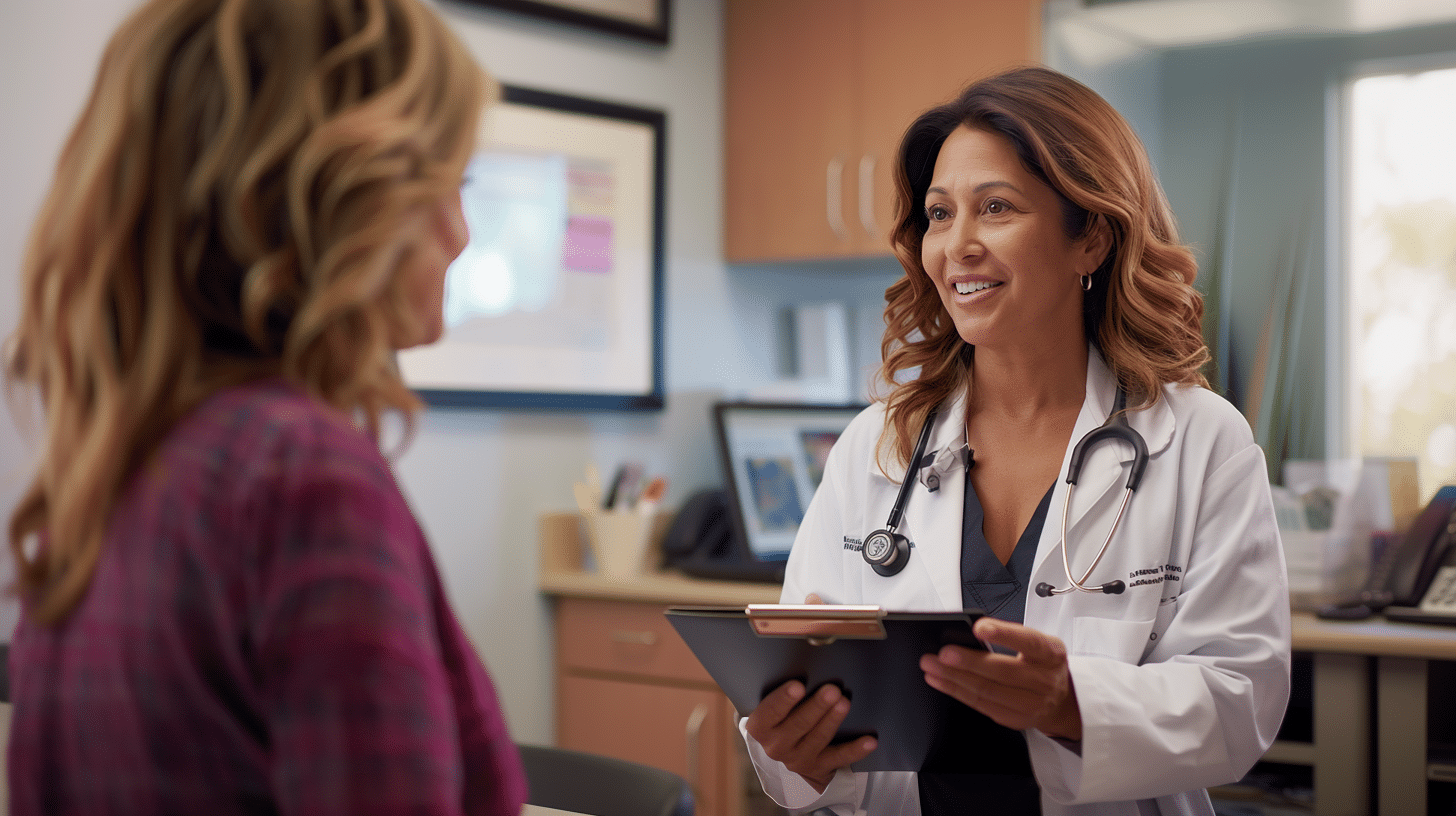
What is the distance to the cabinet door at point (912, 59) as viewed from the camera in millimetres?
2676

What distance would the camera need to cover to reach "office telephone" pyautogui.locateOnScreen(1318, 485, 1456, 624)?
2160 mm

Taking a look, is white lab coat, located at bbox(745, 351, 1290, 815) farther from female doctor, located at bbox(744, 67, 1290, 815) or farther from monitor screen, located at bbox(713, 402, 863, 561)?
monitor screen, located at bbox(713, 402, 863, 561)

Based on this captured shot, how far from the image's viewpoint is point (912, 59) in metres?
2.84

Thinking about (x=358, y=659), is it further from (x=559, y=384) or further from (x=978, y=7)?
(x=978, y=7)

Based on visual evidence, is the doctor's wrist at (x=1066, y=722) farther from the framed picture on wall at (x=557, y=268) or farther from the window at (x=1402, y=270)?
the framed picture on wall at (x=557, y=268)

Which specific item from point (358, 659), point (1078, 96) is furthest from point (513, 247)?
point (358, 659)

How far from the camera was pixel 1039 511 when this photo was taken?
144 cm

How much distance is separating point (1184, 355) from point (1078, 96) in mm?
356

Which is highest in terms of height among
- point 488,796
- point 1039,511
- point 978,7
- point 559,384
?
point 978,7

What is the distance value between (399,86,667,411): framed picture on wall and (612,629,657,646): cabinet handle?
0.54 meters

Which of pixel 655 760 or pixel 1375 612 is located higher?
pixel 1375 612

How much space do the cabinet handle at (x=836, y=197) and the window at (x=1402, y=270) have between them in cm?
114

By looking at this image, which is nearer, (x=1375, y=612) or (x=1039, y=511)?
(x=1039, y=511)

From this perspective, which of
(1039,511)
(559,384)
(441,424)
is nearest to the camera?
(1039,511)
